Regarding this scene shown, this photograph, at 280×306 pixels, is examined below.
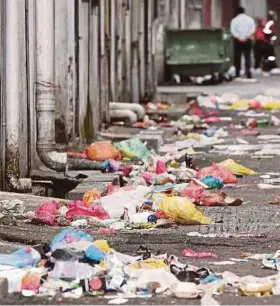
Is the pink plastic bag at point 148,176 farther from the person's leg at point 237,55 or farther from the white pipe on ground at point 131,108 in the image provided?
the person's leg at point 237,55

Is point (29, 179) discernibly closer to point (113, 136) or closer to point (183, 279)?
point (183, 279)

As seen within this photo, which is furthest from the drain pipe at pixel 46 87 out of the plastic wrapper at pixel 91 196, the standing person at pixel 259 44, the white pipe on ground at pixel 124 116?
the standing person at pixel 259 44

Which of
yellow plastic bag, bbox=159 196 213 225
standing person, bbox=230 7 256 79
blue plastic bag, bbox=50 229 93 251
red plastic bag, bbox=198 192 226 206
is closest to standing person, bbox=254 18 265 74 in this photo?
standing person, bbox=230 7 256 79

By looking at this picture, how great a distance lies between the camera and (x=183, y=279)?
687cm

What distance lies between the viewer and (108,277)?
679 cm

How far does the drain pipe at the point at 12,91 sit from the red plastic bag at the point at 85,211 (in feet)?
4.19

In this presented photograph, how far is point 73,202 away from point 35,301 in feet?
9.70

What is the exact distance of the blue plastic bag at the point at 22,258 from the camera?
23.4ft

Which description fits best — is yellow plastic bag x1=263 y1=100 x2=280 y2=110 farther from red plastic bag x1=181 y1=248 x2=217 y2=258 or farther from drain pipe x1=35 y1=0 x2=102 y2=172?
red plastic bag x1=181 y1=248 x2=217 y2=258

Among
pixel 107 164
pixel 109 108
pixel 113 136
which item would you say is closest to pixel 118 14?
pixel 109 108

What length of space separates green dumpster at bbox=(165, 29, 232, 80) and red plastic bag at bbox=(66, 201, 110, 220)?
64.3ft

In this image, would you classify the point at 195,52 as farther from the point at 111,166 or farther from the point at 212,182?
the point at 212,182

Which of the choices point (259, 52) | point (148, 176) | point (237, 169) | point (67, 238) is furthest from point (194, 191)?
point (259, 52)

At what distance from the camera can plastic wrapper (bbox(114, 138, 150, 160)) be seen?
535 inches
